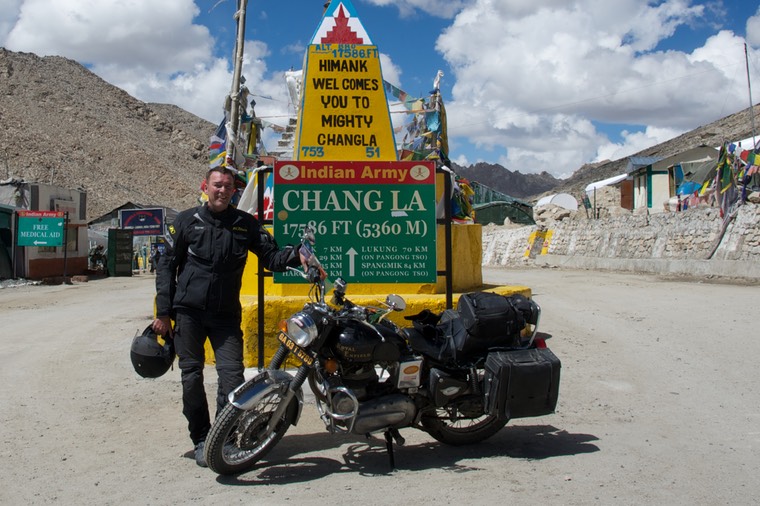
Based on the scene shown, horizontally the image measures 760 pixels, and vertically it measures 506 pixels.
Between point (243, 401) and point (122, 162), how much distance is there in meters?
82.1

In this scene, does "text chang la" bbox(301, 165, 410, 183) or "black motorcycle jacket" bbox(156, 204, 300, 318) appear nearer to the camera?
"black motorcycle jacket" bbox(156, 204, 300, 318)

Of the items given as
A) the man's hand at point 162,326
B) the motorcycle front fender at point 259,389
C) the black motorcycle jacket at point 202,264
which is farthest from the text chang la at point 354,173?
the motorcycle front fender at point 259,389

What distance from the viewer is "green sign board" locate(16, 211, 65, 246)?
2520 cm

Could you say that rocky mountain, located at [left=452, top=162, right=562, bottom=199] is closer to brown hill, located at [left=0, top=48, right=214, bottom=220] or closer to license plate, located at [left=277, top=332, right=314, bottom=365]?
brown hill, located at [left=0, top=48, right=214, bottom=220]

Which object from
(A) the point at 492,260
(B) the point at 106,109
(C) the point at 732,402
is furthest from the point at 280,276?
(B) the point at 106,109

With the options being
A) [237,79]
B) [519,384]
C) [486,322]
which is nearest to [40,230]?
[237,79]

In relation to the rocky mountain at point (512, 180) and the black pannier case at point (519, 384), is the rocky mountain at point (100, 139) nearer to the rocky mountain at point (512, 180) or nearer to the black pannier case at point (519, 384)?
the rocky mountain at point (512, 180)

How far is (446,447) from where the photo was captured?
4.88 m

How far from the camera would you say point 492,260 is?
1512 inches

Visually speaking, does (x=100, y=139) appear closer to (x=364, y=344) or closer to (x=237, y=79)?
(x=237, y=79)

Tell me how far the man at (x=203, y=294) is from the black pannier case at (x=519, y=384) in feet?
4.64

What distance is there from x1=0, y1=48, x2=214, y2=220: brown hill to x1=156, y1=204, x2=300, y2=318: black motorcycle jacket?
215 ft

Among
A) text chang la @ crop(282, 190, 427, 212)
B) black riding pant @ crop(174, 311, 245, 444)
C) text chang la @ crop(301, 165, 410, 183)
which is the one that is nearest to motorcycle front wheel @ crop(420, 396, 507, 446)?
black riding pant @ crop(174, 311, 245, 444)

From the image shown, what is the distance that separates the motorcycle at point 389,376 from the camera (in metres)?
4.21
